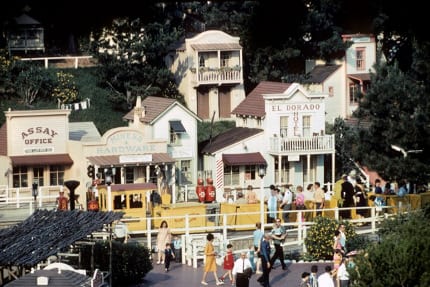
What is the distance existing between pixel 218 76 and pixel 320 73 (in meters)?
4.16

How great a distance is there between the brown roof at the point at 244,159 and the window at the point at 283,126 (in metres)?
1.01

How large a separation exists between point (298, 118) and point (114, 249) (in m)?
19.1

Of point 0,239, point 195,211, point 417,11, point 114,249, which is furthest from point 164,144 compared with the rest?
point 417,11


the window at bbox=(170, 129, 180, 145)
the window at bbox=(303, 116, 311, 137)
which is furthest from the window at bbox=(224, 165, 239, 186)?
the window at bbox=(303, 116, 311, 137)

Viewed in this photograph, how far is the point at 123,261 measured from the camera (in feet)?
82.9

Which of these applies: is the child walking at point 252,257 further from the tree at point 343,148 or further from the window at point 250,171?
the window at point 250,171

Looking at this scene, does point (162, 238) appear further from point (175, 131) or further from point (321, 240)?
point (175, 131)

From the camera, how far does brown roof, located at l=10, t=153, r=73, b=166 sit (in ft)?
135

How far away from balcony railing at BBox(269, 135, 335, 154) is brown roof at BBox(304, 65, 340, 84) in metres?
9.93

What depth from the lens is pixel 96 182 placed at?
3744cm

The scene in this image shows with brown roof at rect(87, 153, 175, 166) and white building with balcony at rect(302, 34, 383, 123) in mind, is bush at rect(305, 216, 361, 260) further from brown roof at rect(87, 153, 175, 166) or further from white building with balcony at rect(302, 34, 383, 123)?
white building with balcony at rect(302, 34, 383, 123)

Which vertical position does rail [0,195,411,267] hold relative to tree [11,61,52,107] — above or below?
below

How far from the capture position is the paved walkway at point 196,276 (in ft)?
84.5

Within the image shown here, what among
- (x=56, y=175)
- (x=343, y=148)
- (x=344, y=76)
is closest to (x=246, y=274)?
(x=56, y=175)
